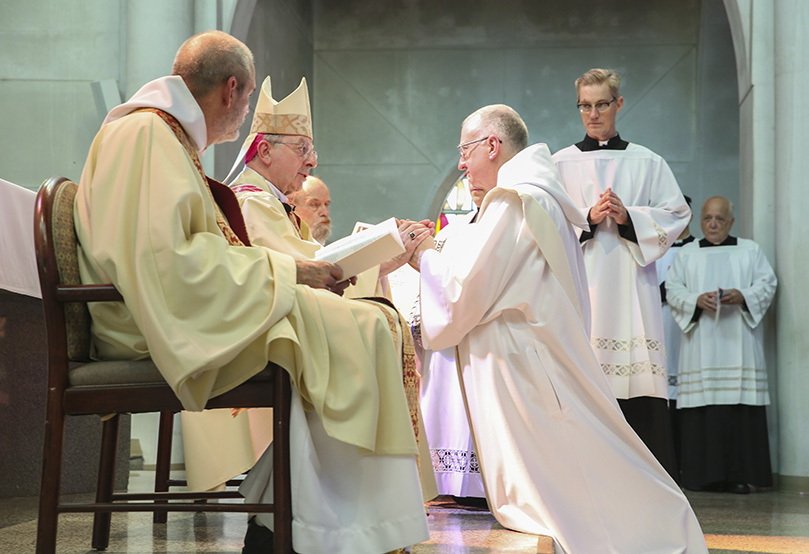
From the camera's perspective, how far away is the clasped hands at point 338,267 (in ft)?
9.50

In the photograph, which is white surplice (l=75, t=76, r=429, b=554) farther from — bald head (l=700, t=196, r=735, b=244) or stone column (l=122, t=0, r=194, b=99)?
bald head (l=700, t=196, r=735, b=244)

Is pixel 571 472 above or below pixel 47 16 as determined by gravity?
below

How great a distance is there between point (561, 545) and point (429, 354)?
1.77 meters

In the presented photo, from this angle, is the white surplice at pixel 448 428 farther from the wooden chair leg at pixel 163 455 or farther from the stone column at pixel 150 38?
the stone column at pixel 150 38

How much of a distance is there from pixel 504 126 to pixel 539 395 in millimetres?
1316

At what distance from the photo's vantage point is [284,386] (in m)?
2.66

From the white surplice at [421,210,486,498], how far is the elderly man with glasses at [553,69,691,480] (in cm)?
118

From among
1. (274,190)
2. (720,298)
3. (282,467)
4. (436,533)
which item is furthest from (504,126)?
(720,298)

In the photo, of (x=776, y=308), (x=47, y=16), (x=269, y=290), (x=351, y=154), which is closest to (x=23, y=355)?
(x=269, y=290)

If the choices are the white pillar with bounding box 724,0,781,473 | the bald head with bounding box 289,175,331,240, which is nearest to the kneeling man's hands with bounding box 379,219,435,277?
the bald head with bounding box 289,175,331,240

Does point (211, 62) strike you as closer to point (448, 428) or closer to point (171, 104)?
point (171, 104)

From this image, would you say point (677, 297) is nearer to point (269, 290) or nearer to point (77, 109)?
point (77, 109)

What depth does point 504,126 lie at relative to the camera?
4348 millimetres

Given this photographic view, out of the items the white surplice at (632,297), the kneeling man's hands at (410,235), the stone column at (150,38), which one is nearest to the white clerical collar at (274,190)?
the kneeling man's hands at (410,235)
